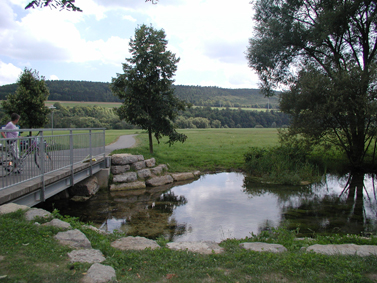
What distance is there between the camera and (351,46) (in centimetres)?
1822

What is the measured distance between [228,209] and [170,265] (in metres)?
6.12

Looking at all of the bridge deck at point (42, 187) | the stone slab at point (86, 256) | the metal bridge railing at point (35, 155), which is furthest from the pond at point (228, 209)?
the stone slab at point (86, 256)

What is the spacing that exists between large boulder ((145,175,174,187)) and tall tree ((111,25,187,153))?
9.43ft

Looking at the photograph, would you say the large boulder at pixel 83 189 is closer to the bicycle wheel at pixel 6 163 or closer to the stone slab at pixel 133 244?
the bicycle wheel at pixel 6 163

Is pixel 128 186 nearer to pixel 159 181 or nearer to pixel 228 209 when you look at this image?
pixel 159 181

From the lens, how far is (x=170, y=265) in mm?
4078

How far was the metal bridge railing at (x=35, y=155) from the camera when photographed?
6.34m

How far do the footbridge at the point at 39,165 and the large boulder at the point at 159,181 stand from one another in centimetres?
333

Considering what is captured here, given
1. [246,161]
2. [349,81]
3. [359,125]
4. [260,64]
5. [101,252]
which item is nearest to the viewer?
[101,252]

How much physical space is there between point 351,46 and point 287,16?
4.44m

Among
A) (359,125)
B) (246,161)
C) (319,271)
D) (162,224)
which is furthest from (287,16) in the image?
(319,271)

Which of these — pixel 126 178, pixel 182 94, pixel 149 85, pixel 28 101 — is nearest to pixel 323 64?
pixel 149 85

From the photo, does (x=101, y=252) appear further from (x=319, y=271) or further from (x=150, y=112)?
(x=150, y=112)

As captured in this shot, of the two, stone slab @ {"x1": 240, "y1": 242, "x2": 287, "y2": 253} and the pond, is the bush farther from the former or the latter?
stone slab @ {"x1": 240, "y1": 242, "x2": 287, "y2": 253}
